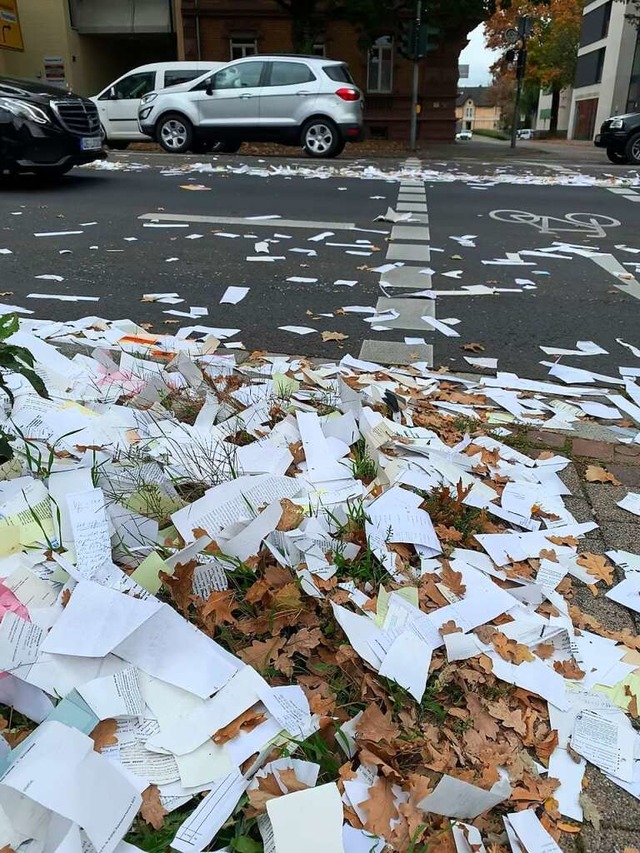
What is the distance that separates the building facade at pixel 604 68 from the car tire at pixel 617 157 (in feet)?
76.4

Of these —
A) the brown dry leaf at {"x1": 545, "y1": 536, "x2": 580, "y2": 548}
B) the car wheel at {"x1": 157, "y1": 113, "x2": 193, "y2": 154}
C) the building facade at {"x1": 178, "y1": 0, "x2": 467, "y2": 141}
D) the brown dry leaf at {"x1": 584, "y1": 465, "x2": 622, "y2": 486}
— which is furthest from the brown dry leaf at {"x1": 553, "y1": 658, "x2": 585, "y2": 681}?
the building facade at {"x1": 178, "y1": 0, "x2": 467, "y2": 141}

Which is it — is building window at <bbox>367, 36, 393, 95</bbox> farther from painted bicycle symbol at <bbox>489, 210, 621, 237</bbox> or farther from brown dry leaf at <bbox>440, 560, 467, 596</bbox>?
brown dry leaf at <bbox>440, 560, 467, 596</bbox>

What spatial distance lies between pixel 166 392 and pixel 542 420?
1.86m

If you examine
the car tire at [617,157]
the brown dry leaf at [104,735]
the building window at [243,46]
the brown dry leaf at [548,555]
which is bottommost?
the brown dry leaf at [548,555]

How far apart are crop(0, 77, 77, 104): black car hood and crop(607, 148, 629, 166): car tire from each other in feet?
42.9

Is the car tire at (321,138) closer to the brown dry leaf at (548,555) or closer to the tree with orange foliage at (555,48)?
the brown dry leaf at (548,555)

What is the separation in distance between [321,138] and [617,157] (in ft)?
24.8

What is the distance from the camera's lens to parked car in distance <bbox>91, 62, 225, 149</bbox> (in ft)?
58.5

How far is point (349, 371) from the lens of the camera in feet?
13.2

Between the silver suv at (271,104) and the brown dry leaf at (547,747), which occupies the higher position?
the silver suv at (271,104)

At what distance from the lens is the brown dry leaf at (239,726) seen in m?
1.72

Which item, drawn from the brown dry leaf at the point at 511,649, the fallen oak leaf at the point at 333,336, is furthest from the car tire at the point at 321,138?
the brown dry leaf at the point at 511,649

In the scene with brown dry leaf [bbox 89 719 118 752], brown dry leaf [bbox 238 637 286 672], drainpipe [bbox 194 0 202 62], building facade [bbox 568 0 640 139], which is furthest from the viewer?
building facade [bbox 568 0 640 139]

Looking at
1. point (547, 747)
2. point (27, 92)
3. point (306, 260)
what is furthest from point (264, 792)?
point (27, 92)
